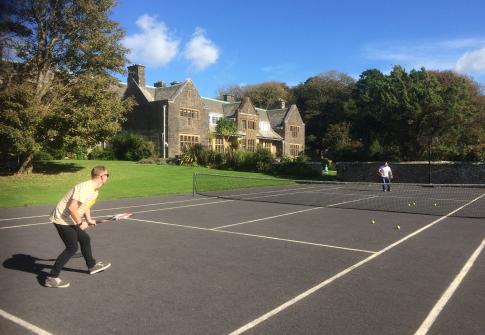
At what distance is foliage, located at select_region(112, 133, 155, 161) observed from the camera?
144ft

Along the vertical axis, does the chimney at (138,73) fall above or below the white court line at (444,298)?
above

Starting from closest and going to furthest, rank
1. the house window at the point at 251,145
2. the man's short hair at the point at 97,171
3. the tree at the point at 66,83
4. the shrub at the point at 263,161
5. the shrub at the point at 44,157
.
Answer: the man's short hair at the point at 97,171, the tree at the point at 66,83, the shrub at the point at 44,157, the shrub at the point at 263,161, the house window at the point at 251,145

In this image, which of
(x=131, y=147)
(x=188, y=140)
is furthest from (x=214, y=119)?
(x=131, y=147)

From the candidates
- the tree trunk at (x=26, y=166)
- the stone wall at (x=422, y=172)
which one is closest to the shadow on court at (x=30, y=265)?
the tree trunk at (x=26, y=166)

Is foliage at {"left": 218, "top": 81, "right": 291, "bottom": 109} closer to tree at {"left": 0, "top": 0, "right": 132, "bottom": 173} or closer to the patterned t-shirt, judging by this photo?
tree at {"left": 0, "top": 0, "right": 132, "bottom": 173}

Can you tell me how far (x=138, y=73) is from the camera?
49.3 m

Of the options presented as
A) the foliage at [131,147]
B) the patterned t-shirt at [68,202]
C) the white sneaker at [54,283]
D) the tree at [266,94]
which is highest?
the tree at [266,94]

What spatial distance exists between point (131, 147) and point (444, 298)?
41.2m

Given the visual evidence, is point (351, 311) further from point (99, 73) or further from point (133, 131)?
point (133, 131)

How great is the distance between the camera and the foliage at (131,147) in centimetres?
4384

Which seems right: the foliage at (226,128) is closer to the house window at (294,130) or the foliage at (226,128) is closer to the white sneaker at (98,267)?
the house window at (294,130)

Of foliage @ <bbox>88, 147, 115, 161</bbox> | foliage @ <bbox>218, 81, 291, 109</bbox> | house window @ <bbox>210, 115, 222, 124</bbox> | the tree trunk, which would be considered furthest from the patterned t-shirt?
foliage @ <bbox>218, 81, 291, 109</bbox>

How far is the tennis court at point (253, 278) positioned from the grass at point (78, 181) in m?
6.77

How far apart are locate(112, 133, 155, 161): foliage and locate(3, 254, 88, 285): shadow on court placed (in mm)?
36118
